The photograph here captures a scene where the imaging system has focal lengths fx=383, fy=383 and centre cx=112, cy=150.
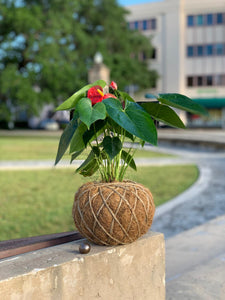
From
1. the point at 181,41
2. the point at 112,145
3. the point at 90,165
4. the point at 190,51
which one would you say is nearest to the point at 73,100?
the point at 112,145

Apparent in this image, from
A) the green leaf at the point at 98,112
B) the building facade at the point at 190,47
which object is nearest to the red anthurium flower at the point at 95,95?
the green leaf at the point at 98,112

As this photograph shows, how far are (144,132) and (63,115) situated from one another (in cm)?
71

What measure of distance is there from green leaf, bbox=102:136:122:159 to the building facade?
47388 mm

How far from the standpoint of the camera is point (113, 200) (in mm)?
2389

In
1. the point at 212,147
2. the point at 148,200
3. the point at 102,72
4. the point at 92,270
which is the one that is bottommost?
the point at 212,147

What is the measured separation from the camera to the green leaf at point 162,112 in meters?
2.54

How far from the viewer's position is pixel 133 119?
233 cm

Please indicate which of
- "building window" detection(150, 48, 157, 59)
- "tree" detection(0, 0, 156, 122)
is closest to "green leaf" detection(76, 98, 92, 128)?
"tree" detection(0, 0, 156, 122)

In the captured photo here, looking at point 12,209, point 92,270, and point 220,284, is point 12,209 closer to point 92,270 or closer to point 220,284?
point 220,284

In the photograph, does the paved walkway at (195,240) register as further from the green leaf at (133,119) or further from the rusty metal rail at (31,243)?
the green leaf at (133,119)

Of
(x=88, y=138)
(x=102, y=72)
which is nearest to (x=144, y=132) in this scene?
(x=88, y=138)

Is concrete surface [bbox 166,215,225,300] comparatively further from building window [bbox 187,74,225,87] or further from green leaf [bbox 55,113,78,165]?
building window [bbox 187,74,225,87]

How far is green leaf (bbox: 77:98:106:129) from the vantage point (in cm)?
221

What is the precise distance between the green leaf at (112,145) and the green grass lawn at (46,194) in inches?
14.3
